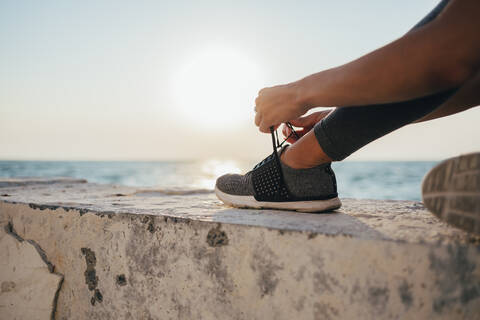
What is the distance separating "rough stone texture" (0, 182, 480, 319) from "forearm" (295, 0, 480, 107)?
36 centimetres

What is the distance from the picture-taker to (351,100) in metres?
0.87

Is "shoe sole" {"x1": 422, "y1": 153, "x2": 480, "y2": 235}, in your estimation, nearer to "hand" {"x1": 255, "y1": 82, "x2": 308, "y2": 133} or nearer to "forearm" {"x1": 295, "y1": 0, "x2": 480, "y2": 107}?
"forearm" {"x1": 295, "y1": 0, "x2": 480, "y2": 107}

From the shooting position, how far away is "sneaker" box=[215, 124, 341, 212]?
121 centimetres

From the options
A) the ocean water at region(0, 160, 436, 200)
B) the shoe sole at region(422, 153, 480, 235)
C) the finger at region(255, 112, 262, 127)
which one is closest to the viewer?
the shoe sole at region(422, 153, 480, 235)

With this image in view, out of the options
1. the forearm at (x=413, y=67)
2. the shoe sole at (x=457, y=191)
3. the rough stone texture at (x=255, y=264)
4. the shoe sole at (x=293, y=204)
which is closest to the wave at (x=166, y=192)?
the rough stone texture at (x=255, y=264)

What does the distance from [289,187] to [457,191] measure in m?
0.59

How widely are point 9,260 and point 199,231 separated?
0.99 meters

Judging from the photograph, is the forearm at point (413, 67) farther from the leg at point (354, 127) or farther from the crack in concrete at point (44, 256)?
the crack in concrete at point (44, 256)

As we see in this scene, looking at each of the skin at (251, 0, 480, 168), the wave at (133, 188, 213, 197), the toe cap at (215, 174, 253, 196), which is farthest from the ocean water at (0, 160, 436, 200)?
the skin at (251, 0, 480, 168)

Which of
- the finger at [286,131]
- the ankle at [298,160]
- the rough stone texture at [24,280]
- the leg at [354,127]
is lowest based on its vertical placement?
the rough stone texture at [24,280]

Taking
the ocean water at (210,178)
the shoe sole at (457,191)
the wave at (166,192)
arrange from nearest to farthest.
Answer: the shoe sole at (457,191) → the wave at (166,192) → the ocean water at (210,178)

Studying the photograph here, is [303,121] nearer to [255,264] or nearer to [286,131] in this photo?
[286,131]

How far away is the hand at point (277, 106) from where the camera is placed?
99 cm

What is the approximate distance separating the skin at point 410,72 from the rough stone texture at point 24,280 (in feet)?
3.74
